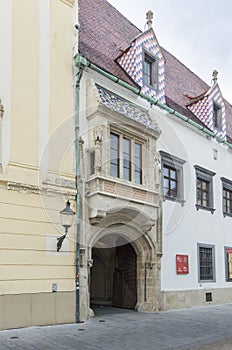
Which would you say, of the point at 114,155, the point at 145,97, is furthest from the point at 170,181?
the point at 114,155

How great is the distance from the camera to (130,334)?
33.4ft

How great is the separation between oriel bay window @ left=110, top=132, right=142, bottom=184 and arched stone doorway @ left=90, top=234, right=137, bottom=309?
2.51 meters

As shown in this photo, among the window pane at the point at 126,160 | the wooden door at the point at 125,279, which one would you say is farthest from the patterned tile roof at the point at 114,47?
the wooden door at the point at 125,279

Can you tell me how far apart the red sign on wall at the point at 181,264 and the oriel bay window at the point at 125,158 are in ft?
12.1

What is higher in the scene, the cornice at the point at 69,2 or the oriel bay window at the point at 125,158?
the cornice at the point at 69,2

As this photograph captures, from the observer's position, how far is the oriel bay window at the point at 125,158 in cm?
1337

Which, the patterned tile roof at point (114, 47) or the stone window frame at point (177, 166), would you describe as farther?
the stone window frame at point (177, 166)

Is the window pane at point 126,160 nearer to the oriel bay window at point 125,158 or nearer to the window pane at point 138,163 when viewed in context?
the oriel bay window at point 125,158

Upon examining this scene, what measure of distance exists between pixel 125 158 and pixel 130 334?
5.50 m

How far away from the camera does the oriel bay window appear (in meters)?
13.4

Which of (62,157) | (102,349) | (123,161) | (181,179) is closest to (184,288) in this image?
(181,179)

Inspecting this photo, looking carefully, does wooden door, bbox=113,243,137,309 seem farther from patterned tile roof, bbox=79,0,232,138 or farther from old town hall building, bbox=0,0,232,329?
patterned tile roof, bbox=79,0,232,138

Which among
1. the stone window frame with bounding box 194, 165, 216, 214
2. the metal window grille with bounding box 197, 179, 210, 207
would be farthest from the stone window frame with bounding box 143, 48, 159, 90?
the metal window grille with bounding box 197, 179, 210, 207

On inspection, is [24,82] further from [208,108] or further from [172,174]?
[208,108]
